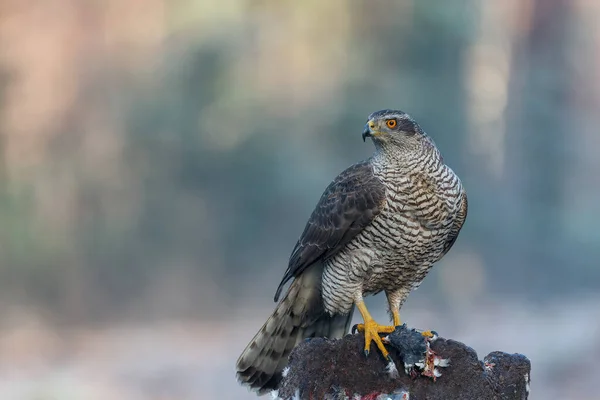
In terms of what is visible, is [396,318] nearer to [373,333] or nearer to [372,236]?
[372,236]

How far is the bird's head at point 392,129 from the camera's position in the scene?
3.01 m

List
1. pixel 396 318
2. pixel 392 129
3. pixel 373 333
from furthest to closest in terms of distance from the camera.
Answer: pixel 396 318 → pixel 392 129 → pixel 373 333

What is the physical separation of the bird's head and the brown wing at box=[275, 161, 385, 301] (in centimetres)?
17

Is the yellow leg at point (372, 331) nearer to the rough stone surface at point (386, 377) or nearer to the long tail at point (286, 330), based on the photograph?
the rough stone surface at point (386, 377)

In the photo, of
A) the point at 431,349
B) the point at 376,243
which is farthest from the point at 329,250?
the point at 431,349

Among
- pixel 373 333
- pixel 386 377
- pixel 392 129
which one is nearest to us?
pixel 386 377

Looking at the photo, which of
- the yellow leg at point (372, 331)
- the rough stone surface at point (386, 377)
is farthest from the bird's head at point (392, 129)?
the rough stone surface at point (386, 377)

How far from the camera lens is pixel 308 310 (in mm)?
3398

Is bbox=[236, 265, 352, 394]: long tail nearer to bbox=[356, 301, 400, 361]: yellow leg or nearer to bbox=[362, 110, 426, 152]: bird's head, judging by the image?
bbox=[356, 301, 400, 361]: yellow leg

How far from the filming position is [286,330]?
336cm

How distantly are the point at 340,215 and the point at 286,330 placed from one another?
0.65m

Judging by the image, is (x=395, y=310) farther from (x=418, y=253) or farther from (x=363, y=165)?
(x=363, y=165)

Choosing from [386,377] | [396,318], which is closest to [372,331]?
[386,377]

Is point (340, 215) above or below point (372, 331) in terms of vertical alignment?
above
